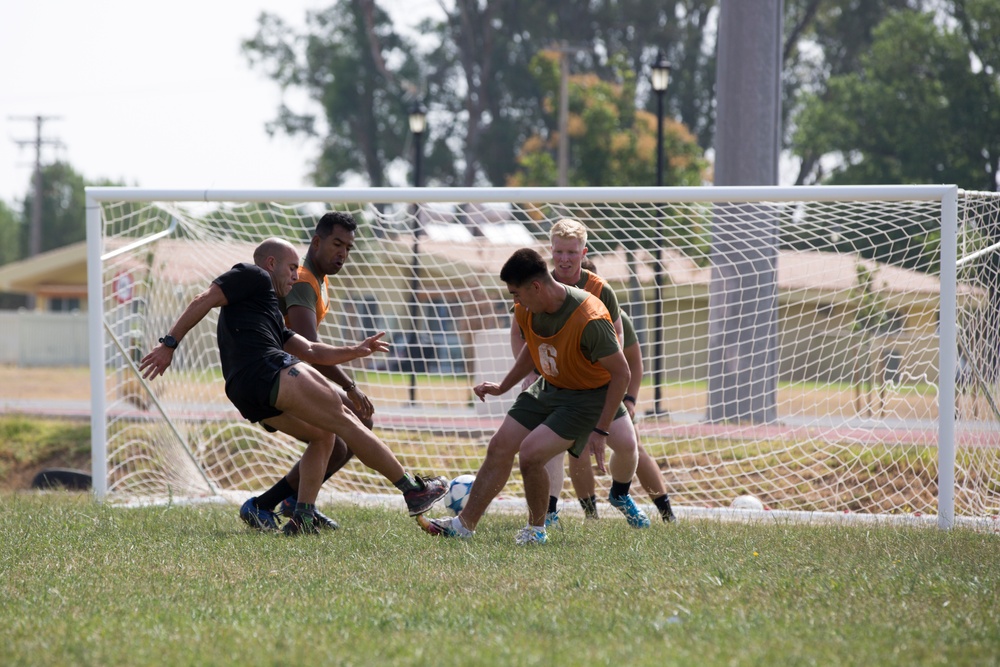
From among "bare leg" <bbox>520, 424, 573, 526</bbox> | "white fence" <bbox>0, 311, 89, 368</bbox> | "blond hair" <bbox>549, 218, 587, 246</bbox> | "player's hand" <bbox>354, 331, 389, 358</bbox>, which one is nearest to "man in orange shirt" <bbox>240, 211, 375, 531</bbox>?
"player's hand" <bbox>354, 331, 389, 358</bbox>

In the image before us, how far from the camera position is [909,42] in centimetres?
3353

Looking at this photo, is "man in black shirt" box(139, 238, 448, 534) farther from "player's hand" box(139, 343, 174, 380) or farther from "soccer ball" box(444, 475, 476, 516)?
"soccer ball" box(444, 475, 476, 516)

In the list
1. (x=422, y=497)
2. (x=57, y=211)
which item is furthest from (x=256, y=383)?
(x=57, y=211)

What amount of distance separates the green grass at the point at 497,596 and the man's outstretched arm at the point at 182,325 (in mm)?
1045

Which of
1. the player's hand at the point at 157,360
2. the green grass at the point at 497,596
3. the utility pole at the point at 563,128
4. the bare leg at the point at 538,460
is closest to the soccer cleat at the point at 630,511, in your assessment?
the green grass at the point at 497,596

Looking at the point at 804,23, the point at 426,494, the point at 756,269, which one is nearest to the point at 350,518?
the point at 426,494

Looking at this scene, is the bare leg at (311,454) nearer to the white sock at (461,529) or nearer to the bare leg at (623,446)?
the white sock at (461,529)

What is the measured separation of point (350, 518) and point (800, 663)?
170 inches

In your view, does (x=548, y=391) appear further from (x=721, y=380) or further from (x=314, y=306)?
(x=721, y=380)

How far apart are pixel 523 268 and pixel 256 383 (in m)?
1.80

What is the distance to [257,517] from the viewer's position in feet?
22.6

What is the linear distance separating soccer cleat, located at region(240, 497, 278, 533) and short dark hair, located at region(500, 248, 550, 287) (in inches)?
97.2

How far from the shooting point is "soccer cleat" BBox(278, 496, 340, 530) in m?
6.76

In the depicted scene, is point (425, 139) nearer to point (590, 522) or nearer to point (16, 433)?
point (16, 433)
